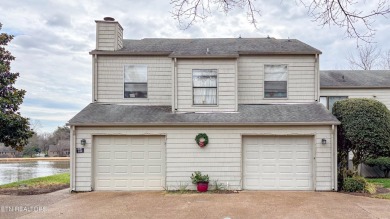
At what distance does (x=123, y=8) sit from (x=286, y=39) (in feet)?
26.5

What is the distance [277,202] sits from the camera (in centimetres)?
906

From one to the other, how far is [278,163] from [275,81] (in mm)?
3149

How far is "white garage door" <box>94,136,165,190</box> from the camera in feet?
37.1

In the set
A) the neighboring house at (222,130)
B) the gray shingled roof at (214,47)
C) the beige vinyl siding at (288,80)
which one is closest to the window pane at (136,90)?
the neighboring house at (222,130)

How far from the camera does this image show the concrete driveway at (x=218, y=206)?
771 cm

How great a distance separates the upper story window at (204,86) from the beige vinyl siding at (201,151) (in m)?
1.26

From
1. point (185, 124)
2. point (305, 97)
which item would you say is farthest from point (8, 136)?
point (305, 97)

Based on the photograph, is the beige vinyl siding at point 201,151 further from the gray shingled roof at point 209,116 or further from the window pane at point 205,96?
the window pane at point 205,96

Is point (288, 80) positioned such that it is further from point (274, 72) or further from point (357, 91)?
point (357, 91)

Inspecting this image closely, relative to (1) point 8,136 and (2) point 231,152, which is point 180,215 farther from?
(1) point 8,136

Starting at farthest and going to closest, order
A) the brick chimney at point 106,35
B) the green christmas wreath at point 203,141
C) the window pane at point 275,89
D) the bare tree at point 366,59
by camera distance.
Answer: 1. the bare tree at point 366,59
2. the brick chimney at point 106,35
3. the window pane at point 275,89
4. the green christmas wreath at point 203,141

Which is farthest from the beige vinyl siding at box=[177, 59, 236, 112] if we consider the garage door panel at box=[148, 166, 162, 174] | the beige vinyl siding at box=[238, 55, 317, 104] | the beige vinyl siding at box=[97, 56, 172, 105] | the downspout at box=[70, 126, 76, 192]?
the downspout at box=[70, 126, 76, 192]

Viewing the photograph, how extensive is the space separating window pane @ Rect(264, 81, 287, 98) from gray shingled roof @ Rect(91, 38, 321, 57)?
1162 mm

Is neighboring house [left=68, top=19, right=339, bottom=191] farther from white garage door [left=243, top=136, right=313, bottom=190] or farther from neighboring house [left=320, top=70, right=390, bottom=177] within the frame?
neighboring house [left=320, top=70, right=390, bottom=177]
